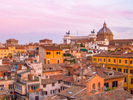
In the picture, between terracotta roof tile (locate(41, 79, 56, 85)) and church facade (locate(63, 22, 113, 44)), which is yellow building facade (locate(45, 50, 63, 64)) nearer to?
terracotta roof tile (locate(41, 79, 56, 85))

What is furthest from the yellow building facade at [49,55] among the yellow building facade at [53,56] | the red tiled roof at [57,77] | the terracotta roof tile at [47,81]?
the terracotta roof tile at [47,81]

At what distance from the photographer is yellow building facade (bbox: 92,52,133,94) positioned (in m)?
27.7

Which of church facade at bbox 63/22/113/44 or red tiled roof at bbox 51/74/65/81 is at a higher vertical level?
church facade at bbox 63/22/113/44

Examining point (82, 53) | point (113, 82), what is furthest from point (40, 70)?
point (82, 53)

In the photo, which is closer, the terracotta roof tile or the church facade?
the terracotta roof tile

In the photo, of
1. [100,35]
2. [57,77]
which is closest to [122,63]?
[57,77]

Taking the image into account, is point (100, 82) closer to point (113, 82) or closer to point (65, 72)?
point (113, 82)

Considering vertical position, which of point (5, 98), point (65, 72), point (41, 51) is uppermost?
point (41, 51)

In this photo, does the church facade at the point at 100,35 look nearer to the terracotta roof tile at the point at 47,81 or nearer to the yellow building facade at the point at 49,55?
the yellow building facade at the point at 49,55

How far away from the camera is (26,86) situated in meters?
21.5

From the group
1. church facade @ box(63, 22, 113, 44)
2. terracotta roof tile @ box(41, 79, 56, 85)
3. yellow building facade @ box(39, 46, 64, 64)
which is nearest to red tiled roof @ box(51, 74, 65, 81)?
terracotta roof tile @ box(41, 79, 56, 85)

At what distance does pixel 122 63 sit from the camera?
29.8m

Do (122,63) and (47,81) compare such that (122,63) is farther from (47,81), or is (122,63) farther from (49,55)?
(47,81)

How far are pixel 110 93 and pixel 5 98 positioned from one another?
12.3 metres
